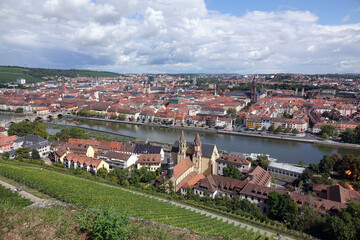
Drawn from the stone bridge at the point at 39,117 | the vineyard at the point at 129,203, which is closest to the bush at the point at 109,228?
the vineyard at the point at 129,203

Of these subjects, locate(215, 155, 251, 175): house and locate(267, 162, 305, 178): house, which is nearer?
locate(267, 162, 305, 178): house

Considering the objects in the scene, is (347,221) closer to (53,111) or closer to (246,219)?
(246,219)

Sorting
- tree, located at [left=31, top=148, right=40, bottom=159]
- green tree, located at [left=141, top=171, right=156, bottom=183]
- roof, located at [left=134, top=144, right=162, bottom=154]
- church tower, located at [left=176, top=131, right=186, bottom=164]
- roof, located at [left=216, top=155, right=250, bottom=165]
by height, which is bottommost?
green tree, located at [left=141, top=171, right=156, bottom=183]

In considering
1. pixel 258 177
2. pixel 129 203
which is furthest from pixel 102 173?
pixel 258 177

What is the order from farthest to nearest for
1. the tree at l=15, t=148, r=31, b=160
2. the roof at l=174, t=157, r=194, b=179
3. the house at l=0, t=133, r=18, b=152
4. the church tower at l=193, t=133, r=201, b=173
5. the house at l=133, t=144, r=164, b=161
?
the house at l=0, t=133, r=18, b=152 < the house at l=133, t=144, r=164, b=161 < the tree at l=15, t=148, r=31, b=160 < the church tower at l=193, t=133, r=201, b=173 < the roof at l=174, t=157, r=194, b=179

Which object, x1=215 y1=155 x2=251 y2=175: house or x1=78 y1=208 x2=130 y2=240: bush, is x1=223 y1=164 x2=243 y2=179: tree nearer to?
x1=215 y1=155 x2=251 y2=175: house

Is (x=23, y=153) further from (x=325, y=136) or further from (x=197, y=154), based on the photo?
(x=325, y=136)

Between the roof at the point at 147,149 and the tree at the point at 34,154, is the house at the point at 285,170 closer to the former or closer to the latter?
the roof at the point at 147,149

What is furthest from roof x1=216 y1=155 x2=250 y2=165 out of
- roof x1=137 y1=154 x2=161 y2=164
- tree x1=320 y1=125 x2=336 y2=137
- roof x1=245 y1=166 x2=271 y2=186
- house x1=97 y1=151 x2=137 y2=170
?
tree x1=320 y1=125 x2=336 y2=137
